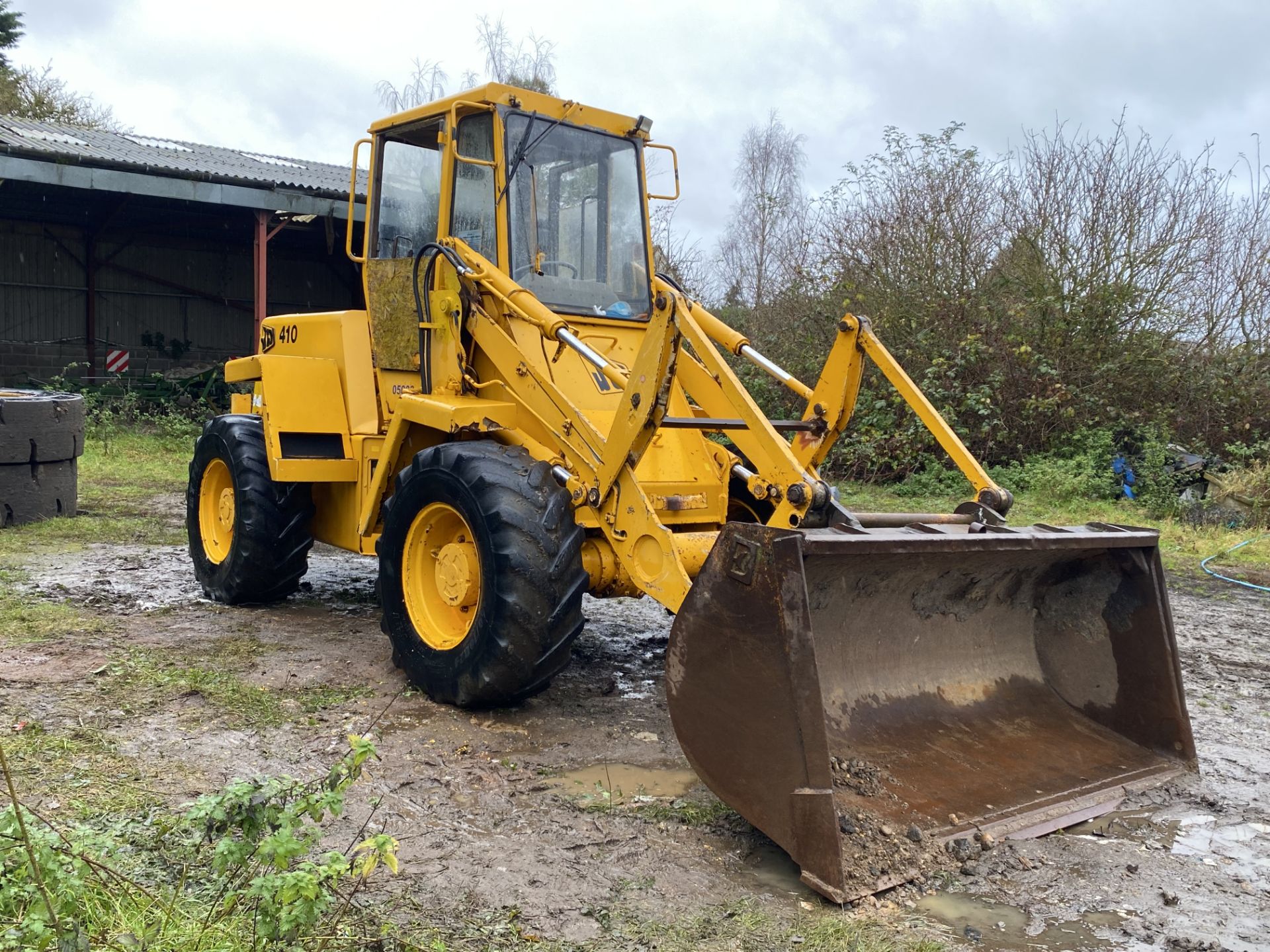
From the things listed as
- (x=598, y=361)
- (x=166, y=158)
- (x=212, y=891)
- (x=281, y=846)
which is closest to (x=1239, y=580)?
(x=598, y=361)

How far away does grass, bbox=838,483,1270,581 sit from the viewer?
923 cm

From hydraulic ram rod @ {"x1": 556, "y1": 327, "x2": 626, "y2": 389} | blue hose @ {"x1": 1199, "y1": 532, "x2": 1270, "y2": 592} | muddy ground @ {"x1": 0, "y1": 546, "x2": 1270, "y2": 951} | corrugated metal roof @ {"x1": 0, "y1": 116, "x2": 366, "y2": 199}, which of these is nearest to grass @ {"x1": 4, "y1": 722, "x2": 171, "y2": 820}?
muddy ground @ {"x1": 0, "y1": 546, "x2": 1270, "y2": 951}

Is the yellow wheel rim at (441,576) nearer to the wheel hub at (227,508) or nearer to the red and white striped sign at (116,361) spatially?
the wheel hub at (227,508)

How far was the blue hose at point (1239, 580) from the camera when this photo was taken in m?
8.27

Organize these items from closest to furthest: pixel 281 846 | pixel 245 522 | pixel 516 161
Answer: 1. pixel 281 846
2. pixel 516 161
3. pixel 245 522

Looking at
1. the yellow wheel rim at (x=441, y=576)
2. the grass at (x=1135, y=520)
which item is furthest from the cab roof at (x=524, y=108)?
the grass at (x=1135, y=520)

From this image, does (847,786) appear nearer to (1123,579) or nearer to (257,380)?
(1123,579)

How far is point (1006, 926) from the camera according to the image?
302 centimetres

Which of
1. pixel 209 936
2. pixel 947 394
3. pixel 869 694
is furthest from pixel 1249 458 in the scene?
pixel 209 936

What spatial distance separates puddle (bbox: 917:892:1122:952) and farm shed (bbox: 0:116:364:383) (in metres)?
14.7

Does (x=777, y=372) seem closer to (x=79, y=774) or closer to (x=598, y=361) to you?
(x=598, y=361)

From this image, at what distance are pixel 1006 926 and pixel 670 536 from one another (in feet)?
5.85

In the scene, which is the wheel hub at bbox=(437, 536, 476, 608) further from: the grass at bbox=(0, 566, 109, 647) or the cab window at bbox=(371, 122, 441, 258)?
the grass at bbox=(0, 566, 109, 647)

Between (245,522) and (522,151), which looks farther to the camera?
(245,522)
